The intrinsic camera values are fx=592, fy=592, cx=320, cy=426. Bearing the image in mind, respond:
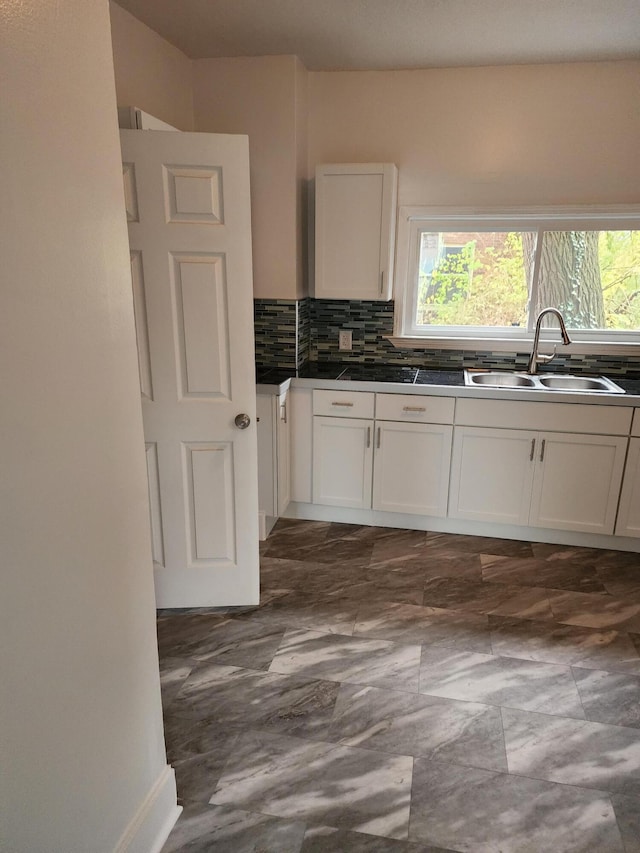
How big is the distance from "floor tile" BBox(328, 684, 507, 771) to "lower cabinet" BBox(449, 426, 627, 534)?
4.31 feet

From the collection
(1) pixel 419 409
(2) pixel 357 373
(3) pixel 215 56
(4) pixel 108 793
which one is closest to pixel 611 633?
(1) pixel 419 409

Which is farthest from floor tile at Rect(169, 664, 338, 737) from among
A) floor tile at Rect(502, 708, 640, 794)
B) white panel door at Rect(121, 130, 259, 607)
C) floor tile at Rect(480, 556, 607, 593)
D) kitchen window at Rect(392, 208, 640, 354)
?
kitchen window at Rect(392, 208, 640, 354)

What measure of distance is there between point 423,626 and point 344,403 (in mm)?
1264

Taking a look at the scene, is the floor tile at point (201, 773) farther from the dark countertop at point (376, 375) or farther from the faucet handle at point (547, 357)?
the faucet handle at point (547, 357)

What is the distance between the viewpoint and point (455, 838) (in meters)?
1.62

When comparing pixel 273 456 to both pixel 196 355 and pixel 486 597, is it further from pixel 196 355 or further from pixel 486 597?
pixel 486 597

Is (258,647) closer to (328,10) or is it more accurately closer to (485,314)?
(485,314)

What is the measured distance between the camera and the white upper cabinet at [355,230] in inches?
129

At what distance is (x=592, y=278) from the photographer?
11.3 ft

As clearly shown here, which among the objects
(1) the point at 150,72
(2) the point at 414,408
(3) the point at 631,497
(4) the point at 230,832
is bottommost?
(4) the point at 230,832

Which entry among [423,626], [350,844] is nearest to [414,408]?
[423,626]

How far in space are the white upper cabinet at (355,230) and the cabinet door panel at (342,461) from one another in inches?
30.4

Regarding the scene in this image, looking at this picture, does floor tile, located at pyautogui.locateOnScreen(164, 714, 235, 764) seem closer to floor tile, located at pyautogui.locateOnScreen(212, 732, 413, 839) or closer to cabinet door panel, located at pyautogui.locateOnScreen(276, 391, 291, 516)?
floor tile, located at pyautogui.locateOnScreen(212, 732, 413, 839)

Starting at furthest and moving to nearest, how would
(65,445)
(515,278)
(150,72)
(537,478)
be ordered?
1. (515,278)
2. (537,478)
3. (150,72)
4. (65,445)
